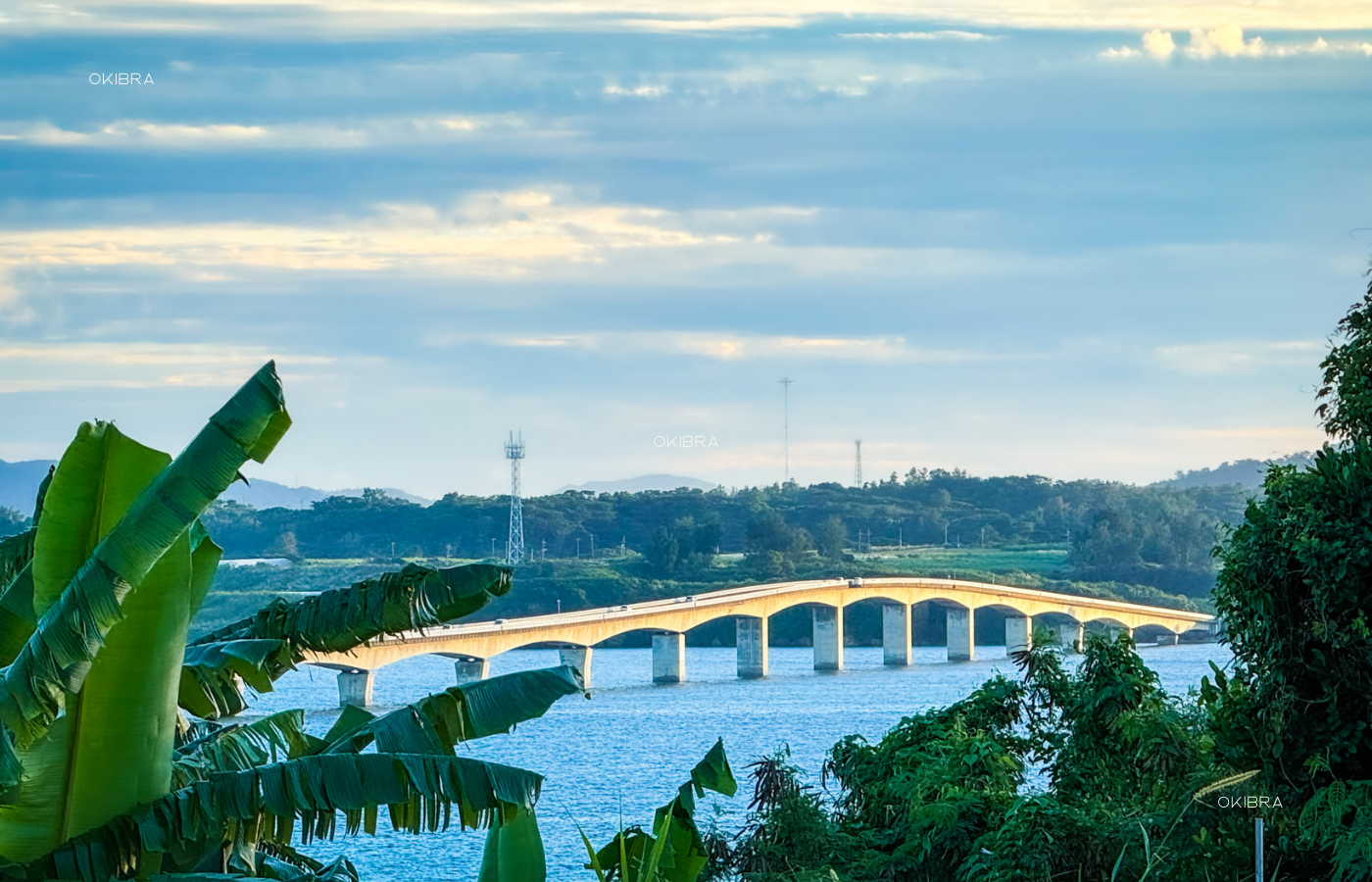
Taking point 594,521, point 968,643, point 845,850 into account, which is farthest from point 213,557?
point 594,521

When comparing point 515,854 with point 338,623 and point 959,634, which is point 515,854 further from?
point 959,634

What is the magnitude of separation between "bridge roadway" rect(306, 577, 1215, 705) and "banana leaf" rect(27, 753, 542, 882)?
216ft

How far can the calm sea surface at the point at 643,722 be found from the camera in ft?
120

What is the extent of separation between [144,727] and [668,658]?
83.3 meters

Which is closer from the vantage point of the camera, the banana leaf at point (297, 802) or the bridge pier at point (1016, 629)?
the banana leaf at point (297, 802)

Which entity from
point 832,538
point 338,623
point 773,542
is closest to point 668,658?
point 773,542

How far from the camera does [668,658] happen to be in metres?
90.7

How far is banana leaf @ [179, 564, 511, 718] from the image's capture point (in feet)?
32.7

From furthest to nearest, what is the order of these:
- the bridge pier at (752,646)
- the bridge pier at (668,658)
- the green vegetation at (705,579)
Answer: the bridge pier at (752,646) < the green vegetation at (705,579) < the bridge pier at (668,658)

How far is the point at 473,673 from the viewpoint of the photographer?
Answer: 7869cm

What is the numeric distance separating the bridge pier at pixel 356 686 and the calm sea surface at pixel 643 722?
1.13 metres

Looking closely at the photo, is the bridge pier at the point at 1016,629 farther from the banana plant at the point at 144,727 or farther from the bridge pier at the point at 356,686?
the banana plant at the point at 144,727

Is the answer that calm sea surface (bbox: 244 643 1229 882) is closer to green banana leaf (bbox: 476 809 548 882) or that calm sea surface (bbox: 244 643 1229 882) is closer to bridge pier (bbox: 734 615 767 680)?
bridge pier (bbox: 734 615 767 680)

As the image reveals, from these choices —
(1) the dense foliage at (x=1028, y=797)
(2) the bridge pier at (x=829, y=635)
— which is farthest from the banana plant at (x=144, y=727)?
(2) the bridge pier at (x=829, y=635)
